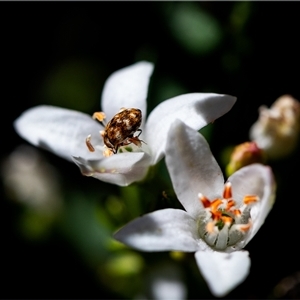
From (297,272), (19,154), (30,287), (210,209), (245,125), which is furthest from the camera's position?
(19,154)

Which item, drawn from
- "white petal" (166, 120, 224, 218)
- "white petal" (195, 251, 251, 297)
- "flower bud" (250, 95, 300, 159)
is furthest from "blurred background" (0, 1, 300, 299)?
"white petal" (195, 251, 251, 297)

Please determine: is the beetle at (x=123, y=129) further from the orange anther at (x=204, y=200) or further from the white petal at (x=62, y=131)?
the orange anther at (x=204, y=200)

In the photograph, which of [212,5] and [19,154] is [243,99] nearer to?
[212,5]

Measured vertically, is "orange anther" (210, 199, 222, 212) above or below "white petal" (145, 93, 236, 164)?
below

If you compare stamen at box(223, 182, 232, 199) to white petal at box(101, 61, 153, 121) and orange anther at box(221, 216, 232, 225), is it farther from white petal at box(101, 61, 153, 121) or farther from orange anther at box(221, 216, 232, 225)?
white petal at box(101, 61, 153, 121)

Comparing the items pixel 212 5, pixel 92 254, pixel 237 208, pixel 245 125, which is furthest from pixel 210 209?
pixel 212 5

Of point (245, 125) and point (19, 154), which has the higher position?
point (245, 125)
